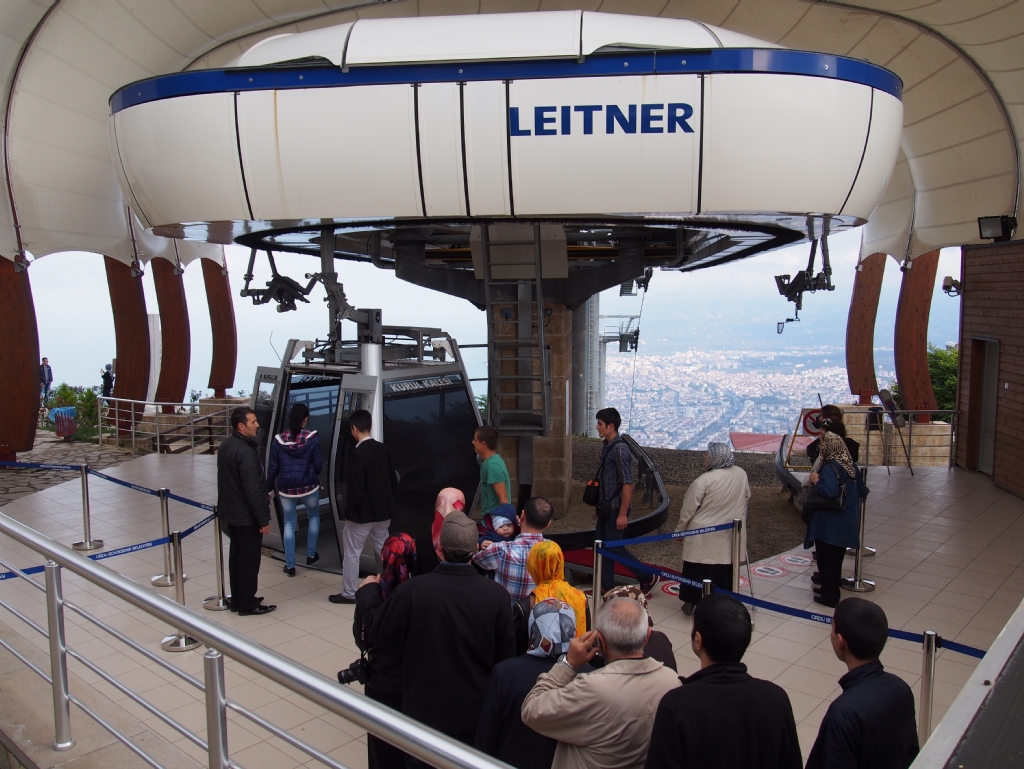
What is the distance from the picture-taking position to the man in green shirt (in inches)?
244

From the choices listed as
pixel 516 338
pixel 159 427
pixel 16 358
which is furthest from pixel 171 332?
pixel 516 338

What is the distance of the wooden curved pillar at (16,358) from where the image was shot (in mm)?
13539

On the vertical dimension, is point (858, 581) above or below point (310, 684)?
below

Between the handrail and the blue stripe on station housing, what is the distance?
488 cm

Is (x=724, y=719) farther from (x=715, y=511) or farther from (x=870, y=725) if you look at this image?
(x=715, y=511)

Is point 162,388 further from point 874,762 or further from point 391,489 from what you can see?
point 874,762

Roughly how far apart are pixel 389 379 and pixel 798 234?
185 inches

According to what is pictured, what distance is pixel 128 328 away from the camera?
1792 cm

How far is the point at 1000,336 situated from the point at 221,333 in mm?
19252

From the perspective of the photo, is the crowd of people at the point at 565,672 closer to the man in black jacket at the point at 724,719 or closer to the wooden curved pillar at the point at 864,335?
the man in black jacket at the point at 724,719

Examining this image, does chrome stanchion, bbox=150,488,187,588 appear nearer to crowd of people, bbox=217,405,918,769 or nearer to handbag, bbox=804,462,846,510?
crowd of people, bbox=217,405,918,769

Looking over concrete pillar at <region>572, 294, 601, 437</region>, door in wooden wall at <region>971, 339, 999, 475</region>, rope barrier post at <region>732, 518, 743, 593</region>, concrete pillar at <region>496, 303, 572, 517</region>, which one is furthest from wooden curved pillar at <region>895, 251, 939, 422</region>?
rope barrier post at <region>732, 518, 743, 593</region>

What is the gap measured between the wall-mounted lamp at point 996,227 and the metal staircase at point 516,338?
7.32 metres

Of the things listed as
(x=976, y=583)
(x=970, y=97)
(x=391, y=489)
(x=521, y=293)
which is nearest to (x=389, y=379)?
(x=391, y=489)
